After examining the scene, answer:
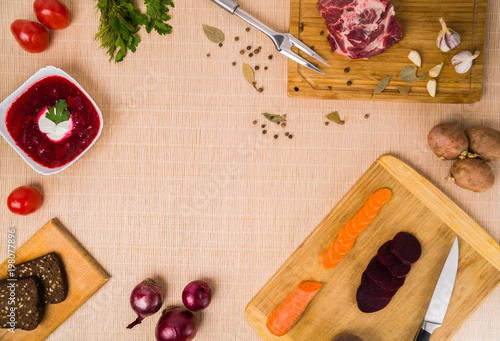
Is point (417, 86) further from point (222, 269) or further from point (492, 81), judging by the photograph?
point (222, 269)

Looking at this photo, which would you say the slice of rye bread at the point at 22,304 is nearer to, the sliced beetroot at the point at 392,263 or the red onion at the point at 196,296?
the red onion at the point at 196,296

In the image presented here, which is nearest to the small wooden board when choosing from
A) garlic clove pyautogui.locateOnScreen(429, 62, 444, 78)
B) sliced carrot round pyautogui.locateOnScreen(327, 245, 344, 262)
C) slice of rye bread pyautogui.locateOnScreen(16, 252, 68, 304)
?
slice of rye bread pyautogui.locateOnScreen(16, 252, 68, 304)

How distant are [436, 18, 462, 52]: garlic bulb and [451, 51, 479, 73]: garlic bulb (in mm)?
41

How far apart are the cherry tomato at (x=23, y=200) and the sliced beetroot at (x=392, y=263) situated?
1356mm

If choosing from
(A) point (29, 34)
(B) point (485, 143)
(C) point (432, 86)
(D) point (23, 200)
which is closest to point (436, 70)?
(C) point (432, 86)

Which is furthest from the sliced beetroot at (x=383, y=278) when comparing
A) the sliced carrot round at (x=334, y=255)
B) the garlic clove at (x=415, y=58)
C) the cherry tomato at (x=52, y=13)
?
the cherry tomato at (x=52, y=13)

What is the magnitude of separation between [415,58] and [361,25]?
0.83 feet

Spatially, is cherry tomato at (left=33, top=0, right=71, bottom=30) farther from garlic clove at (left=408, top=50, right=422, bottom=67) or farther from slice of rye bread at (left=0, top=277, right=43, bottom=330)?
garlic clove at (left=408, top=50, right=422, bottom=67)

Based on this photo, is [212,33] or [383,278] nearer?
[383,278]

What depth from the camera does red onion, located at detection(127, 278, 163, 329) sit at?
1.28 metres

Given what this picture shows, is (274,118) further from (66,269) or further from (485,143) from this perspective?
(66,269)

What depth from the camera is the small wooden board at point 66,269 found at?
4.39 feet

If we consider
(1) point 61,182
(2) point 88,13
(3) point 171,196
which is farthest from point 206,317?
(2) point 88,13

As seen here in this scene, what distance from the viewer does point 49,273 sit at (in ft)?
4.29
